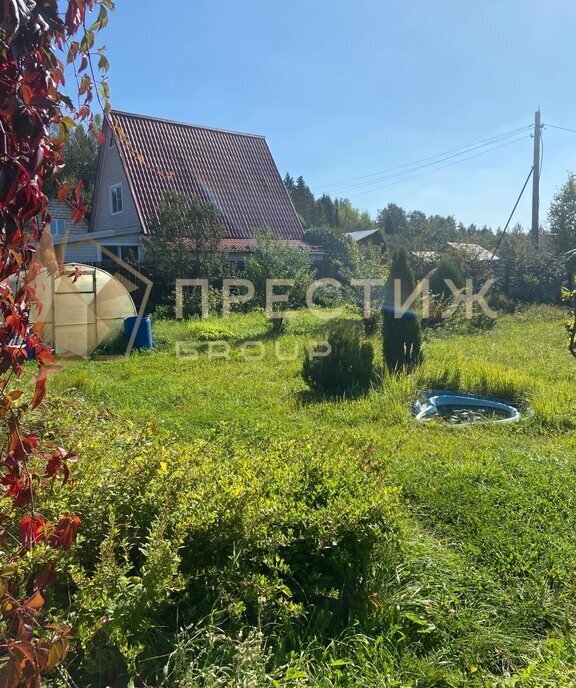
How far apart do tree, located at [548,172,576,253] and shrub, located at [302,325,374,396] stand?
73.2ft

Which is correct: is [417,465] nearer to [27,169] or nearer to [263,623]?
[263,623]

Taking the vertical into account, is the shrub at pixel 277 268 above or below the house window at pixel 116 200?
below

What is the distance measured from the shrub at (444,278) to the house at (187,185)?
5.57 meters

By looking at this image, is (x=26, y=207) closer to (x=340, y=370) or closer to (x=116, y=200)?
(x=340, y=370)

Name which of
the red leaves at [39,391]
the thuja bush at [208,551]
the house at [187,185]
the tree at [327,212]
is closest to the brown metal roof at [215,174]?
the house at [187,185]

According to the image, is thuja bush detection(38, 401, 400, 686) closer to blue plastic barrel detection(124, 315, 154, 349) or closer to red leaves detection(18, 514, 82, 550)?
red leaves detection(18, 514, 82, 550)

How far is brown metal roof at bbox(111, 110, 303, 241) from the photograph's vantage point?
19188mm

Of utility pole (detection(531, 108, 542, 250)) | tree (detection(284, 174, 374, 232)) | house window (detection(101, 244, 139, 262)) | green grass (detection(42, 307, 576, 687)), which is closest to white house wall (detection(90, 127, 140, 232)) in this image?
house window (detection(101, 244, 139, 262))

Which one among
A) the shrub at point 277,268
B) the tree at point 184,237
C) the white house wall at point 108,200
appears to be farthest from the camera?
the white house wall at point 108,200

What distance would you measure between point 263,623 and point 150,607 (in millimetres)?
564

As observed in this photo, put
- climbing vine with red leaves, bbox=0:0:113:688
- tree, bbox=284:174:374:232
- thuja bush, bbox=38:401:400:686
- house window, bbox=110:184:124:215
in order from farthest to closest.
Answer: tree, bbox=284:174:374:232 → house window, bbox=110:184:124:215 → thuja bush, bbox=38:401:400:686 → climbing vine with red leaves, bbox=0:0:113:688

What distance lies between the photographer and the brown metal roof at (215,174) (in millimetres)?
19188

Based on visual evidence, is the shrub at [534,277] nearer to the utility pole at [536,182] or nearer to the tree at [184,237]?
the utility pole at [536,182]

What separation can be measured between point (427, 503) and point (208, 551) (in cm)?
188
